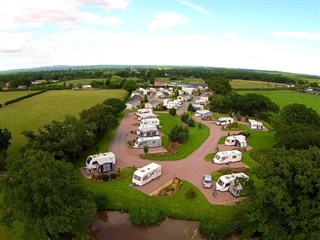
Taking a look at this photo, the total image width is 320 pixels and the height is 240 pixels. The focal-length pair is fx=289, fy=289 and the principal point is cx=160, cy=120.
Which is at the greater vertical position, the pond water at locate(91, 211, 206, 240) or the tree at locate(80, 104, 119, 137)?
the tree at locate(80, 104, 119, 137)

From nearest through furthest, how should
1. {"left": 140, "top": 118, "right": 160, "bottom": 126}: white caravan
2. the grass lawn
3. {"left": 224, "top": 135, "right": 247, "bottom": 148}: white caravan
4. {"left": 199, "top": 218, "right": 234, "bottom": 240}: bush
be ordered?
{"left": 199, "top": 218, "right": 234, "bottom": 240}: bush, the grass lawn, {"left": 224, "top": 135, "right": 247, "bottom": 148}: white caravan, {"left": 140, "top": 118, "right": 160, "bottom": 126}: white caravan

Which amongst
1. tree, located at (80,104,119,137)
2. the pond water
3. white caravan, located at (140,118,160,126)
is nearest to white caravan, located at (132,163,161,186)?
the pond water

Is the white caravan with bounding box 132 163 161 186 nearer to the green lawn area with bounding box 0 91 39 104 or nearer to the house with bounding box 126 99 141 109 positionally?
the house with bounding box 126 99 141 109

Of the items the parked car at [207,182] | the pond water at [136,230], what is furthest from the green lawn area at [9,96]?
the parked car at [207,182]

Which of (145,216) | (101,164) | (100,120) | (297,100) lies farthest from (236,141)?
(297,100)

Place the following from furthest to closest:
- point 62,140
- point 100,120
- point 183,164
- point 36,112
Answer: point 36,112
point 100,120
point 183,164
point 62,140

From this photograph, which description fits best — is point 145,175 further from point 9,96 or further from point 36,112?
point 9,96

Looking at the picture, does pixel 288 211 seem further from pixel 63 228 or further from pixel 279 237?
pixel 63 228
